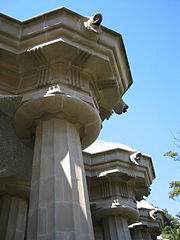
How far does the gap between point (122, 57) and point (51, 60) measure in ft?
7.10

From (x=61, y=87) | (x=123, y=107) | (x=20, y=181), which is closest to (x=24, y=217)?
(x=20, y=181)

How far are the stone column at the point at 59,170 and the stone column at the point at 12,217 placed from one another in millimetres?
5618

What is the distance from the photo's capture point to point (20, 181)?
1035cm

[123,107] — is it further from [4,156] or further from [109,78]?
[4,156]

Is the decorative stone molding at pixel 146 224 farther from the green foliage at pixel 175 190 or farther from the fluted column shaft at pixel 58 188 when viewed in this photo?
the fluted column shaft at pixel 58 188

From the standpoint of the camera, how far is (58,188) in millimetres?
4750

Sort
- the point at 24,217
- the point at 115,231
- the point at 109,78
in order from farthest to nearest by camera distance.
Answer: the point at 115,231 → the point at 24,217 → the point at 109,78

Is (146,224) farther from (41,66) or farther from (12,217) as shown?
(41,66)

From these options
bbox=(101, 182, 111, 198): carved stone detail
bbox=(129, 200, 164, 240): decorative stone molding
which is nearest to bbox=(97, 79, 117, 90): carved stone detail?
bbox=(101, 182, 111, 198): carved stone detail

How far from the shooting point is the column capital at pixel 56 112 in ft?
19.1

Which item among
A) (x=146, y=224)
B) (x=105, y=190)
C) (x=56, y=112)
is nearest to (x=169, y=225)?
(x=146, y=224)

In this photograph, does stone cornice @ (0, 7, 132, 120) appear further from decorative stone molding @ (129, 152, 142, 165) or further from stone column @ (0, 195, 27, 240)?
decorative stone molding @ (129, 152, 142, 165)

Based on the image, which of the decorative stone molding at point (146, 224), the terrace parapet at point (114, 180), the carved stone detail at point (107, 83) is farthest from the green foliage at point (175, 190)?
the carved stone detail at point (107, 83)

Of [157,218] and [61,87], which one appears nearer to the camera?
[61,87]
